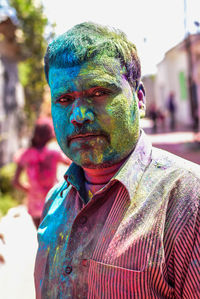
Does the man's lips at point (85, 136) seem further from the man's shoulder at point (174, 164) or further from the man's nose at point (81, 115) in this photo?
the man's shoulder at point (174, 164)

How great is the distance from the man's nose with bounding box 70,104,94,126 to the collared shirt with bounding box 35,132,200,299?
0.76ft

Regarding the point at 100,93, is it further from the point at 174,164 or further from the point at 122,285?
the point at 122,285

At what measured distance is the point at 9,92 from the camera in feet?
29.6

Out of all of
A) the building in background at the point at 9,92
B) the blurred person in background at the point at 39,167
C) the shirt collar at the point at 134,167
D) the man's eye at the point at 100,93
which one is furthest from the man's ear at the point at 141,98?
the building in background at the point at 9,92

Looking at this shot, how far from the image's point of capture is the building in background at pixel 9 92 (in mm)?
8391

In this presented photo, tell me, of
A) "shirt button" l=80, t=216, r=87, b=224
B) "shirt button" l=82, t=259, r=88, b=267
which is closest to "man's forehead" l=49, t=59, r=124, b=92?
"shirt button" l=80, t=216, r=87, b=224

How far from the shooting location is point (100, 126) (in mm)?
1249

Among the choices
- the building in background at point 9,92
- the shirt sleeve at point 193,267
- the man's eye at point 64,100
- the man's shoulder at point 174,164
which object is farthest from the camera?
the building in background at point 9,92

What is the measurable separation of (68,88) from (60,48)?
17 centimetres

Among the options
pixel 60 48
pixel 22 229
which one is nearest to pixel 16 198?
pixel 22 229

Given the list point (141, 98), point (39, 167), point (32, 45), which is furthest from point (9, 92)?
point (141, 98)

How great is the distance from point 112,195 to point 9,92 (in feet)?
27.2

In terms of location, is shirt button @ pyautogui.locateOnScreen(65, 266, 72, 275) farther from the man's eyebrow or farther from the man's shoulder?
the man's eyebrow

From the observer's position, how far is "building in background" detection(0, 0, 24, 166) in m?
8.39
